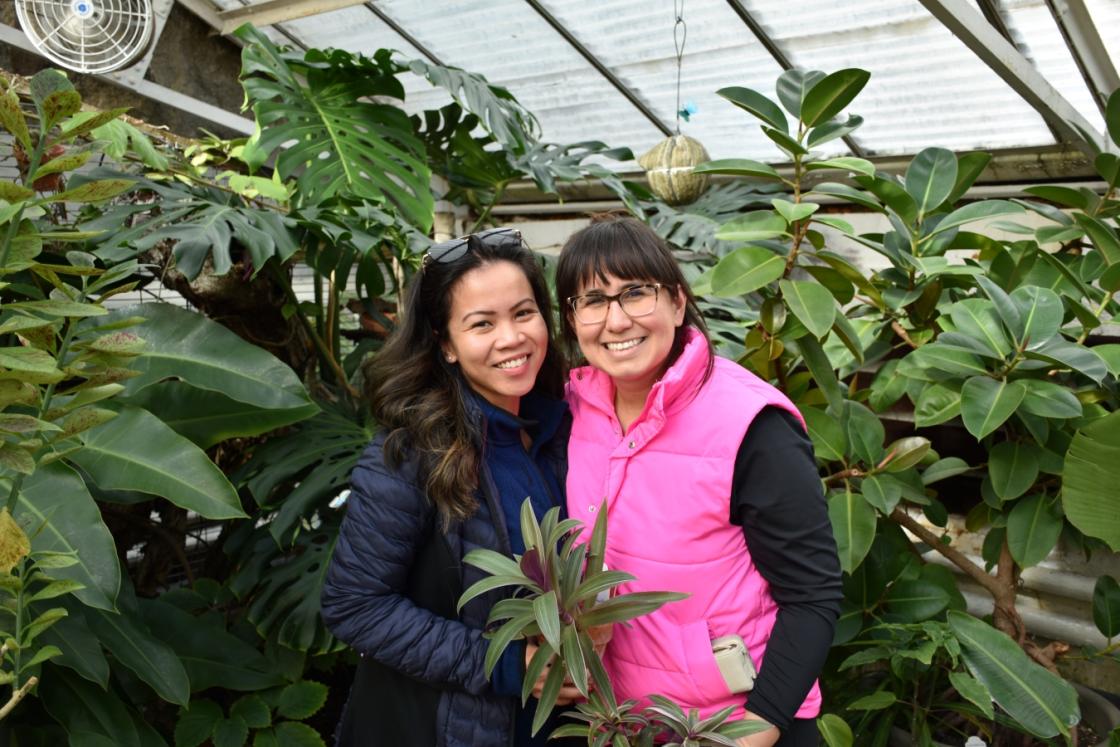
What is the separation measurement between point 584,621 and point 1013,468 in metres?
1.21

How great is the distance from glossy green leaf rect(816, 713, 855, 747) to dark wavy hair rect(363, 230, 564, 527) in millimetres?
854

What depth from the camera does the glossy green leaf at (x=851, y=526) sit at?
1.83 m

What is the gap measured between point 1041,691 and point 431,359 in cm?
124

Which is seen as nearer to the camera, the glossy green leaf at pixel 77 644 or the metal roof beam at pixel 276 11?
the glossy green leaf at pixel 77 644

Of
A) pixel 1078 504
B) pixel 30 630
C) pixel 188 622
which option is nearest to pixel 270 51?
pixel 188 622

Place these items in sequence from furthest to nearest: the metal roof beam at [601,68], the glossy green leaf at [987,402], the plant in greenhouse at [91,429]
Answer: the metal roof beam at [601,68] < the glossy green leaf at [987,402] < the plant in greenhouse at [91,429]

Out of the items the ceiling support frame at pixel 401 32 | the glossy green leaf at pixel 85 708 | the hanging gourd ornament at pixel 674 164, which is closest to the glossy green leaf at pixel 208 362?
the glossy green leaf at pixel 85 708

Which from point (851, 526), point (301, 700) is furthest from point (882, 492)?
point (301, 700)

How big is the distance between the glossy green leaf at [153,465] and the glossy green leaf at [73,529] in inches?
4.1

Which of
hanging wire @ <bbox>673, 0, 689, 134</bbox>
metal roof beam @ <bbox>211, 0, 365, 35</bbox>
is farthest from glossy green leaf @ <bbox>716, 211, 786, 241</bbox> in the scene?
metal roof beam @ <bbox>211, 0, 365, 35</bbox>

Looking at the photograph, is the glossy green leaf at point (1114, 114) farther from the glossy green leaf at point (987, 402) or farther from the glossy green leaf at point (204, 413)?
the glossy green leaf at point (204, 413)

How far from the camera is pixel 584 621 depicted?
1.10 m

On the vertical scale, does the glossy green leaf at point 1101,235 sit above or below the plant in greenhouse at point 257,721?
above

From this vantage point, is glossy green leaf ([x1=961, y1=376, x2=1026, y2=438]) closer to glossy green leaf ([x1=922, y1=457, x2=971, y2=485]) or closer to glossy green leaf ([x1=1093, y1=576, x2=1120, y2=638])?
glossy green leaf ([x1=922, y1=457, x2=971, y2=485])
